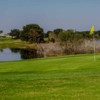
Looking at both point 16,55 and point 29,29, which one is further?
point 29,29

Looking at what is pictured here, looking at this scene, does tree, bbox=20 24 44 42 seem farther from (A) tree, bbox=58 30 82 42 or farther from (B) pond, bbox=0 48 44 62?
(B) pond, bbox=0 48 44 62

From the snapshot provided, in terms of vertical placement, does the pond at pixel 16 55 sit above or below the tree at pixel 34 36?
below

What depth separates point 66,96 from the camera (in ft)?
21.9

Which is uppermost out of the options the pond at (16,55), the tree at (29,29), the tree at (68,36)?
the tree at (29,29)

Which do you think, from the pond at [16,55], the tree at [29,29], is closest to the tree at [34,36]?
the tree at [29,29]

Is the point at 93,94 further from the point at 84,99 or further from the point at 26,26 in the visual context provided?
the point at 26,26

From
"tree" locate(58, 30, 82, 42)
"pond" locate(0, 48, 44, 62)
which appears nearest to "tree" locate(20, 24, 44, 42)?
"tree" locate(58, 30, 82, 42)

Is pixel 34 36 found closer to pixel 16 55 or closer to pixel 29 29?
pixel 29 29

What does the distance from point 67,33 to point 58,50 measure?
35.3 ft

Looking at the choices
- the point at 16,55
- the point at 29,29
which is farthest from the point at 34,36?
the point at 16,55

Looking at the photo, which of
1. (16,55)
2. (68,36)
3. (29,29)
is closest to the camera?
(16,55)

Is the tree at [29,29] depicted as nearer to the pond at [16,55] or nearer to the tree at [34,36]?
the tree at [34,36]

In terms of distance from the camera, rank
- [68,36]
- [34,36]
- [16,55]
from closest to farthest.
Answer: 1. [16,55]
2. [68,36]
3. [34,36]

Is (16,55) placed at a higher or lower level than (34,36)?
lower
